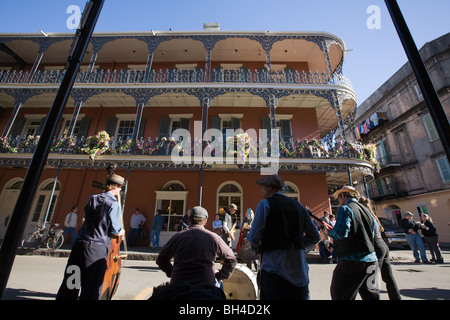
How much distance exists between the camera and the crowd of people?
6.48 feet

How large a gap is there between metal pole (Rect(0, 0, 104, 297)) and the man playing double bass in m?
1.60

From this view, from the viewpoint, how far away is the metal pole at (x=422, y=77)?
128 centimetres

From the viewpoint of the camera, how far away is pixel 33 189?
1234mm

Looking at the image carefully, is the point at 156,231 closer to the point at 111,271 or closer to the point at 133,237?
the point at 133,237

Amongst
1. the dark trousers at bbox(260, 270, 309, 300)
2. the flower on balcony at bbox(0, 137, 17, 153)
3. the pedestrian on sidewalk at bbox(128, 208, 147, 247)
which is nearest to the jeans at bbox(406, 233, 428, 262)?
the dark trousers at bbox(260, 270, 309, 300)

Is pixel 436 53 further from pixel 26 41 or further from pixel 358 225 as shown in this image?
pixel 26 41

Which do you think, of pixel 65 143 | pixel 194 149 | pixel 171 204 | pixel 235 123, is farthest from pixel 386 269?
pixel 65 143

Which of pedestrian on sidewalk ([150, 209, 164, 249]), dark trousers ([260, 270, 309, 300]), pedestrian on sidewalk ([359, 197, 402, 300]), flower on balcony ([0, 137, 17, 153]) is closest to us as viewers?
dark trousers ([260, 270, 309, 300])

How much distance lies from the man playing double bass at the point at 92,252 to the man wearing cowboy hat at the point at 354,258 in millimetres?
2799

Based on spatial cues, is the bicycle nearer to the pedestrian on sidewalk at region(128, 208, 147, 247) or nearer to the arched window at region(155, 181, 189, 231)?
the pedestrian on sidewalk at region(128, 208, 147, 247)

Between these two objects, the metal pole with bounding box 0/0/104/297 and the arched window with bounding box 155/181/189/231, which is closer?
the metal pole with bounding box 0/0/104/297

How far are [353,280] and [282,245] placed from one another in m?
1.30
